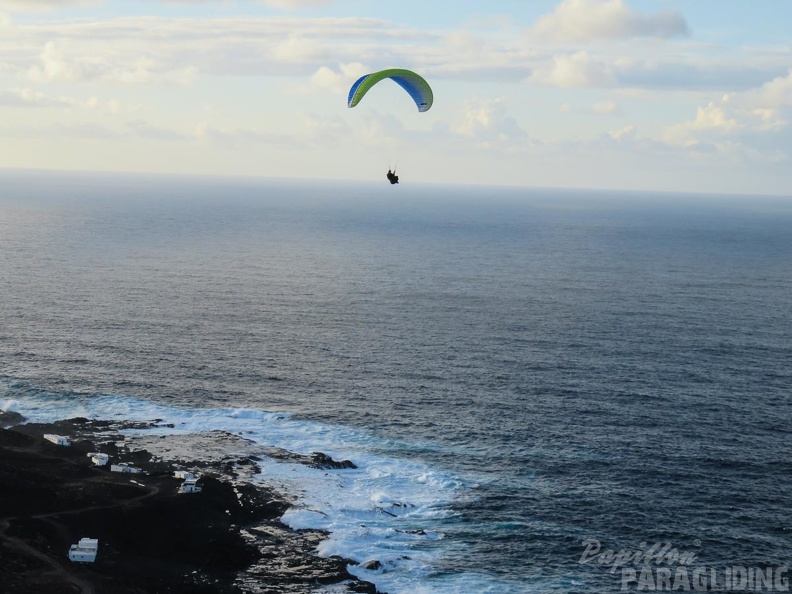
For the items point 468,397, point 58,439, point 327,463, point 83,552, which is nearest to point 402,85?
point 468,397

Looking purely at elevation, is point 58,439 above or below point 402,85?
below

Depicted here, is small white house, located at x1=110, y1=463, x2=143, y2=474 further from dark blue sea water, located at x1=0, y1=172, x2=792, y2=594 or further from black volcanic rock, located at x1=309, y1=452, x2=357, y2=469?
black volcanic rock, located at x1=309, y1=452, x2=357, y2=469

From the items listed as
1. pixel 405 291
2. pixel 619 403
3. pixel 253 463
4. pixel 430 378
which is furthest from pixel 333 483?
pixel 405 291

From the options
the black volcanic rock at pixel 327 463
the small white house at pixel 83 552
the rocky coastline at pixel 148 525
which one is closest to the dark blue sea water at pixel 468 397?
the black volcanic rock at pixel 327 463

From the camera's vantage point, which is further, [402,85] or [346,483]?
[402,85]

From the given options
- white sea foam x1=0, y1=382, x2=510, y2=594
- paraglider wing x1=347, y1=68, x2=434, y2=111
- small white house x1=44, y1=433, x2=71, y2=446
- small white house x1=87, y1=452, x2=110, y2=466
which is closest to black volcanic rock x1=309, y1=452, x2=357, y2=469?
white sea foam x1=0, y1=382, x2=510, y2=594

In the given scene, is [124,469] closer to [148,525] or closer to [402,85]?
[148,525]

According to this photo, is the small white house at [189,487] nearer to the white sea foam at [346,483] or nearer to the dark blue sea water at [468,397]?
the white sea foam at [346,483]
